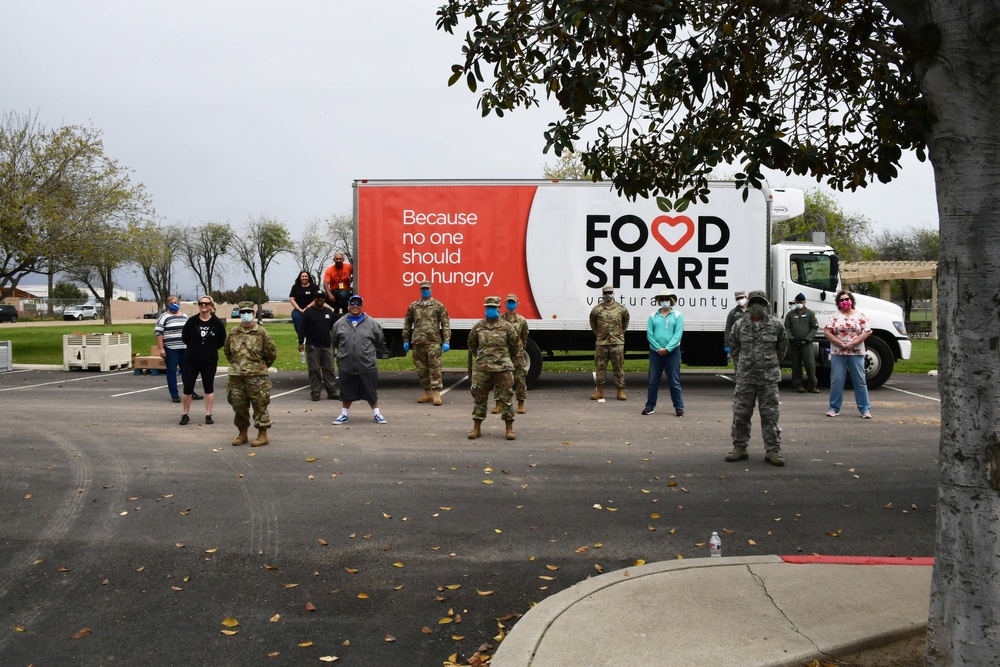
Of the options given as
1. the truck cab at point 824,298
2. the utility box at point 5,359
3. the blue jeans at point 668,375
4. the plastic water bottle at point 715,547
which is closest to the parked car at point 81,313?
the utility box at point 5,359

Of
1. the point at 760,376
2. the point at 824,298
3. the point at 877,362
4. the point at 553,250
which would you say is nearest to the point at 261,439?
the point at 760,376

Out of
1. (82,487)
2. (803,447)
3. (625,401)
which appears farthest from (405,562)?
(625,401)

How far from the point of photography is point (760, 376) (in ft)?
27.9

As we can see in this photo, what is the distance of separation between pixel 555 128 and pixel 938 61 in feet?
8.19

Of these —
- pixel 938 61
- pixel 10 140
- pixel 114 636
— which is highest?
Result: pixel 10 140

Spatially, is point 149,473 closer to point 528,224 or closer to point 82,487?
point 82,487

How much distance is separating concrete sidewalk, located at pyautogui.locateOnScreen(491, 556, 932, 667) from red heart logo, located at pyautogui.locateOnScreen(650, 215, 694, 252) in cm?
1021

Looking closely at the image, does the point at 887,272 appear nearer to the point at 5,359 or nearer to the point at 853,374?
the point at 853,374

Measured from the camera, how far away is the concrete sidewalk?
3889 millimetres

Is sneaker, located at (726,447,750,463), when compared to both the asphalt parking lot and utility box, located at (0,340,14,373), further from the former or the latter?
utility box, located at (0,340,14,373)

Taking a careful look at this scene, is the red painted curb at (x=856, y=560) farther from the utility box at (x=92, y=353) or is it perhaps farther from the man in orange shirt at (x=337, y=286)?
the utility box at (x=92, y=353)

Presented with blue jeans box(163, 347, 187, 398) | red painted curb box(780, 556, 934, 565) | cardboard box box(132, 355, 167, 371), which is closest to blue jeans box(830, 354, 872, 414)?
red painted curb box(780, 556, 934, 565)

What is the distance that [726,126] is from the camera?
6.12 meters

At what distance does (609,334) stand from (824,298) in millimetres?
4697
